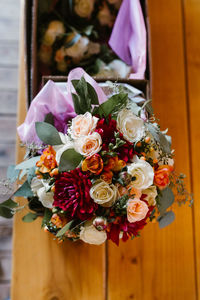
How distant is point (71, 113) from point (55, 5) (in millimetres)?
434

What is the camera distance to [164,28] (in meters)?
0.97

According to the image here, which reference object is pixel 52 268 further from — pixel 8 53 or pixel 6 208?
pixel 8 53

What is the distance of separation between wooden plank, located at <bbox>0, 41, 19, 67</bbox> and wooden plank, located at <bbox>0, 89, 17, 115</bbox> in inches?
4.6

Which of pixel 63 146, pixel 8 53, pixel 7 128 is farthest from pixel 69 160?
pixel 8 53

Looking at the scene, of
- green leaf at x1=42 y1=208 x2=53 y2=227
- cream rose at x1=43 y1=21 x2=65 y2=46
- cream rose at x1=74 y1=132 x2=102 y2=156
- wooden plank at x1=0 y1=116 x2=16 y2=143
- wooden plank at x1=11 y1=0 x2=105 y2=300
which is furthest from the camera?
wooden plank at x1=0 y1=116 x2=16 y2=143

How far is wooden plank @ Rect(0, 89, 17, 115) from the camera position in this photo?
1.32 meters

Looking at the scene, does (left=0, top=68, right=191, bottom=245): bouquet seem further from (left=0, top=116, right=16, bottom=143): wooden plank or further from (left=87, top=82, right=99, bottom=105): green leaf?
(left=0, top=116, right=16, bottom=143): wooden plank

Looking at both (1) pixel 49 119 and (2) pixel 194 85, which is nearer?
(1) pixel 49 119

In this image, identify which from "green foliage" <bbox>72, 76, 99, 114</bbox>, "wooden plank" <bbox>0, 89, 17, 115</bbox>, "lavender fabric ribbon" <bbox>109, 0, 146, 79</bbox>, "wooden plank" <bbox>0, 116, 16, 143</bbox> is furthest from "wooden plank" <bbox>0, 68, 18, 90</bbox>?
"green foliage" <bbox>72, 76, 99, 114</bbox>

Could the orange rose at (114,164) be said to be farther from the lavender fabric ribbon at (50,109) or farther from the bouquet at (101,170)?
the lavender fabric ribbon at (50,109)

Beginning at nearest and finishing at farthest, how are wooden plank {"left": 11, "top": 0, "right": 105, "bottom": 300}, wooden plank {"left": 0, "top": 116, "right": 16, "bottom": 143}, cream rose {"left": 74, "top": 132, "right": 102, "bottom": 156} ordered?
cream rose {"left": 74, "top": 132, "right": 102, "bottom": 156} → wooden plank {"left": 11, "top": 0, "right": 105, "bottom": 300} → wooden plank {"left": 0, "top": 116, "right": 16, "bottom": 143}

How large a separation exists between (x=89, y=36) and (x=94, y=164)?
55 cm

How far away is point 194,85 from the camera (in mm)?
931

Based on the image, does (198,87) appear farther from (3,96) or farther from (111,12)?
(3,96)
